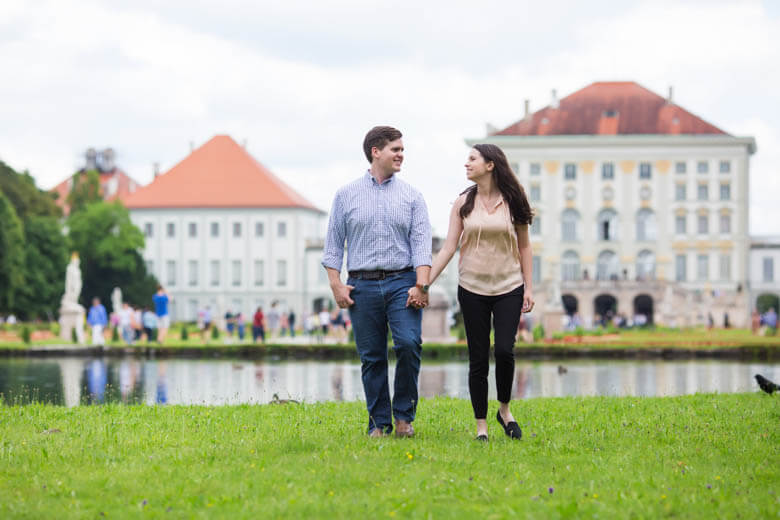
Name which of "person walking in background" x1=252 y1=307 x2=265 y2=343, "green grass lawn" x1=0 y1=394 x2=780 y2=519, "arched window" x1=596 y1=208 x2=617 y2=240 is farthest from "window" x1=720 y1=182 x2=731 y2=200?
"green grass lawn" x1=0 y1=394 x2=780 y2=519

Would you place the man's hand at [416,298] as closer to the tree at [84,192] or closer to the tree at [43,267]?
the tree at [43,267]

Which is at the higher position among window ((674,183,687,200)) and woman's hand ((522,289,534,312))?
window ((674,183,687,200))

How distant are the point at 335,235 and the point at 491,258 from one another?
1.08 meters

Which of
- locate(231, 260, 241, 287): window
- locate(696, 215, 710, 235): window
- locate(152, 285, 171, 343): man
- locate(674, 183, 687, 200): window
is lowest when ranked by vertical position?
locate(231, 260, 241, 287): window

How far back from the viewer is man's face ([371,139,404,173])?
25.3ft

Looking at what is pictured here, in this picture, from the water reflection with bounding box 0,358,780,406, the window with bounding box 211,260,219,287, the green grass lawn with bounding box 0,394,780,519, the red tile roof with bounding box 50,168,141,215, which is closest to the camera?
the green grass lawn with bounding box 0,394,780,519

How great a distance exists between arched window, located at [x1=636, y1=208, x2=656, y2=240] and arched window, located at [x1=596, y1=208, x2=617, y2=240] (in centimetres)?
177

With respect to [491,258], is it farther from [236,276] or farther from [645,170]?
[236,276]

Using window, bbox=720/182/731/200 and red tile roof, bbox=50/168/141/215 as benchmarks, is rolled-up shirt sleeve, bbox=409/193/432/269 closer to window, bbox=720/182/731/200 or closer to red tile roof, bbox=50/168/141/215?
window, bbox=720/182/731/200

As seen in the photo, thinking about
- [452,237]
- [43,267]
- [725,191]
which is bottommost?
[43,267]

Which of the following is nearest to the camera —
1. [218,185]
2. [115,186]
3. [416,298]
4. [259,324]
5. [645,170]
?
[416,298]

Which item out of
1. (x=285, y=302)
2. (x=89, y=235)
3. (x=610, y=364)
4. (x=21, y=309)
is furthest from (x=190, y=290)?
(x=610, y=364)

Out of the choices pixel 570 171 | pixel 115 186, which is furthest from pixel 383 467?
pixel 115 186

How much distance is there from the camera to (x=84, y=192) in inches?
3351
